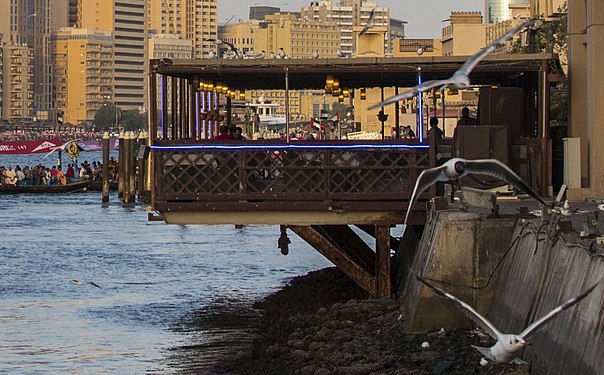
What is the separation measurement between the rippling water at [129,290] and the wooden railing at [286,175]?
2645 millimetres

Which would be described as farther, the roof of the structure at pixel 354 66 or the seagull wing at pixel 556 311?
the roof of the structure at pixel 354 66

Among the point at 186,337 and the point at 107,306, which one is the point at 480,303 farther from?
the point at 107,306

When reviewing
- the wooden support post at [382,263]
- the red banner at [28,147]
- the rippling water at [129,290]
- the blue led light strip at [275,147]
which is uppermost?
the red banner at [28,147]

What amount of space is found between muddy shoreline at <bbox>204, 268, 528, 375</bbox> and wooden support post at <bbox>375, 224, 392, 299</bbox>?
0.52 metres

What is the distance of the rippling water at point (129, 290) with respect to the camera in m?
25.7

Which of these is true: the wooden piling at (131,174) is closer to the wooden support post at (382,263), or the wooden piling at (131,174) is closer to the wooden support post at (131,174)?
the wooden support post at (131,174)

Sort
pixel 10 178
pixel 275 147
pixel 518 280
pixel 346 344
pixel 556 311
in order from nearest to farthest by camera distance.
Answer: pixel 556 311 < pixel 518 280 < pixel 346 344 < pixel 275 147 < pixel 10 178

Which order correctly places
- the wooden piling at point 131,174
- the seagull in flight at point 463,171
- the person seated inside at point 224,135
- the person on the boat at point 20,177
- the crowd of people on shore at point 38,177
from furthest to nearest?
1. the person on the boat at point 20,177
2. the crowd of people on shore at point 38,177
3. the wooden piling at point 131,174
4. the person seated inside at point 224,135
5. the seagull in flight at point 463,171

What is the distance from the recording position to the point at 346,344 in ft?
70.9

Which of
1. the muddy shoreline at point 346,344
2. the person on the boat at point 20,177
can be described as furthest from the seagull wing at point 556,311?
the person on the boat at point 20,177

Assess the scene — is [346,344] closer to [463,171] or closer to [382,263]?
[382,263]

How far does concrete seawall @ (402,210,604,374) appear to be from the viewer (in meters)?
14.8

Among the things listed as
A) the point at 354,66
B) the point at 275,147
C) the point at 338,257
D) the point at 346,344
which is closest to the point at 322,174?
the point at 275,147

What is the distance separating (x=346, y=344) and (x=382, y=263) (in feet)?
14.5
